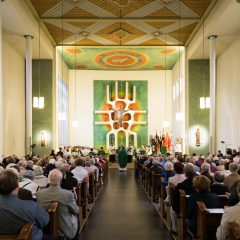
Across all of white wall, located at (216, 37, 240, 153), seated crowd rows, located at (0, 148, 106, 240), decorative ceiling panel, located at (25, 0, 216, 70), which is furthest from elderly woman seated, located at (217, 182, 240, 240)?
white wall, located at (216, 37, 240, 153)

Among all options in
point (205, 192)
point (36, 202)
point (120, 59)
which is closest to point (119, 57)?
point (120, 59)

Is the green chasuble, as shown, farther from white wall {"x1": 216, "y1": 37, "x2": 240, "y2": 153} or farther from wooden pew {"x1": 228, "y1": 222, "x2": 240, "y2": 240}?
wooden pew {"x1": 228, "y1": 222, "x2": 240, "y2": 240}

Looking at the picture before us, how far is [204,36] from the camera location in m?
16.2

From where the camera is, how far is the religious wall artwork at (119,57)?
21.7 meters

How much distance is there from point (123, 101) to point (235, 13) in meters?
14.5

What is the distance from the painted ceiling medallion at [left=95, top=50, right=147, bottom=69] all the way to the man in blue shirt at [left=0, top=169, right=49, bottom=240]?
1922 cm

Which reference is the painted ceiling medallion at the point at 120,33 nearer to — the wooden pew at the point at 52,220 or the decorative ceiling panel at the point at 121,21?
the decorative ceiling panel at the point at 121,21

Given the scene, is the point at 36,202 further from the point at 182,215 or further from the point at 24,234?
the point at 182,215

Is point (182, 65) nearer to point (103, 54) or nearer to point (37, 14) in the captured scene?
point (103, 54)

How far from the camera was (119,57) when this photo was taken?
23.7 meters

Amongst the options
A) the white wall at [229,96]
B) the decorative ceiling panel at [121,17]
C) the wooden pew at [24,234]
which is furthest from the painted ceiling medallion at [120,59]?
the wooden pew at [24,234]

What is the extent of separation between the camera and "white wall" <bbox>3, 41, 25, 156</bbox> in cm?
1630

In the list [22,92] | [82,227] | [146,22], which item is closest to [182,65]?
[146,22]

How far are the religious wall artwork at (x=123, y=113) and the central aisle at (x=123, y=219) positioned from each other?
49.5ft
